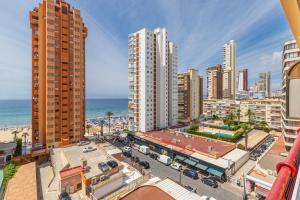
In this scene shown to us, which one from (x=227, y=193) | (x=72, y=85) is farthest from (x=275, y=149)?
(x=72, y=85)

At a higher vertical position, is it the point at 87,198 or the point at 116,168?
the point at 116,168

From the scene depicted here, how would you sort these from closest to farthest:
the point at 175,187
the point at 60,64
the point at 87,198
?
the point at 175,187, the point at 87,198, the point at 60,64

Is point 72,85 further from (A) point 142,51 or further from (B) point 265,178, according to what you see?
(B) point 265,178

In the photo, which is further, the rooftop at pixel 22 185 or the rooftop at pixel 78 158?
the rooftop at pixel 78 158

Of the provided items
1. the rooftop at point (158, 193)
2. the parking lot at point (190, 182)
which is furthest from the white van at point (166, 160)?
the rooftop at point (158, 193)

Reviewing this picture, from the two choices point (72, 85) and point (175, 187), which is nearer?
point (175, 187)

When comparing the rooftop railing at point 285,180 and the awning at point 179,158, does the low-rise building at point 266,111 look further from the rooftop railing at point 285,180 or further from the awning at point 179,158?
the rooftop railing at point 285,180

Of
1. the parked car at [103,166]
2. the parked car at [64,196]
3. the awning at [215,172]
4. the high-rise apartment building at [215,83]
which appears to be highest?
the high-rise apartment building at [215,83]

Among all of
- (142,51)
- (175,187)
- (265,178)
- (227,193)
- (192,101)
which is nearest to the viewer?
(175,187)
